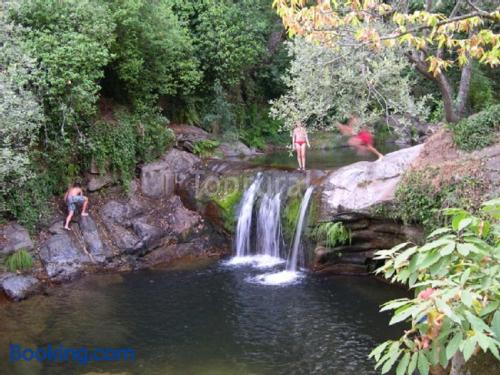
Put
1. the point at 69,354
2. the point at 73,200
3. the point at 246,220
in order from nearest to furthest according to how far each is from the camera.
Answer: the point at 69,354 → the point at 73,200 → the point at 246,220

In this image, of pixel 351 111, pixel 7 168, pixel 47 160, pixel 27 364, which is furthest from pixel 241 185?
pixel 27 364

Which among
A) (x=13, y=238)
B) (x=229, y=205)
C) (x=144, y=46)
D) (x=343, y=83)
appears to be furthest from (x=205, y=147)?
(x=13, y=238)

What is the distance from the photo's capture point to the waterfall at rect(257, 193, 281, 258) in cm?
1409

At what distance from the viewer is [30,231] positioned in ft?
42.3

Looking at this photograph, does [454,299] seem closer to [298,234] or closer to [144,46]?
[298,234]

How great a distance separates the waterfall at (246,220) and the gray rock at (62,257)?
4050 millimetres

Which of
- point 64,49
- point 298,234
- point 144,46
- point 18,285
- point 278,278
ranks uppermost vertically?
point 144,46

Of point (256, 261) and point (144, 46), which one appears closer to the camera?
point (256, 261)

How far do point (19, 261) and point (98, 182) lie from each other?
3.42 meters

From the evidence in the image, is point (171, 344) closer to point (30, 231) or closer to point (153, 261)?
point (153, 261)

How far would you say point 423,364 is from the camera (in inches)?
105

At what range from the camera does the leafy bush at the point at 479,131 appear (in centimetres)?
1052

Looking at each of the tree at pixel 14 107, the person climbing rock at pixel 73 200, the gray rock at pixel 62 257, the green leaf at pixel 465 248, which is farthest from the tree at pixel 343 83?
the green leaf at pixel 465 248

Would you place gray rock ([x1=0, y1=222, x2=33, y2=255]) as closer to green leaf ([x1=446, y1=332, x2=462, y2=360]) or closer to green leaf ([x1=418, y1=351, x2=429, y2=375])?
green leaf ([x1=418, y1=351, x2=429, y2=375])
